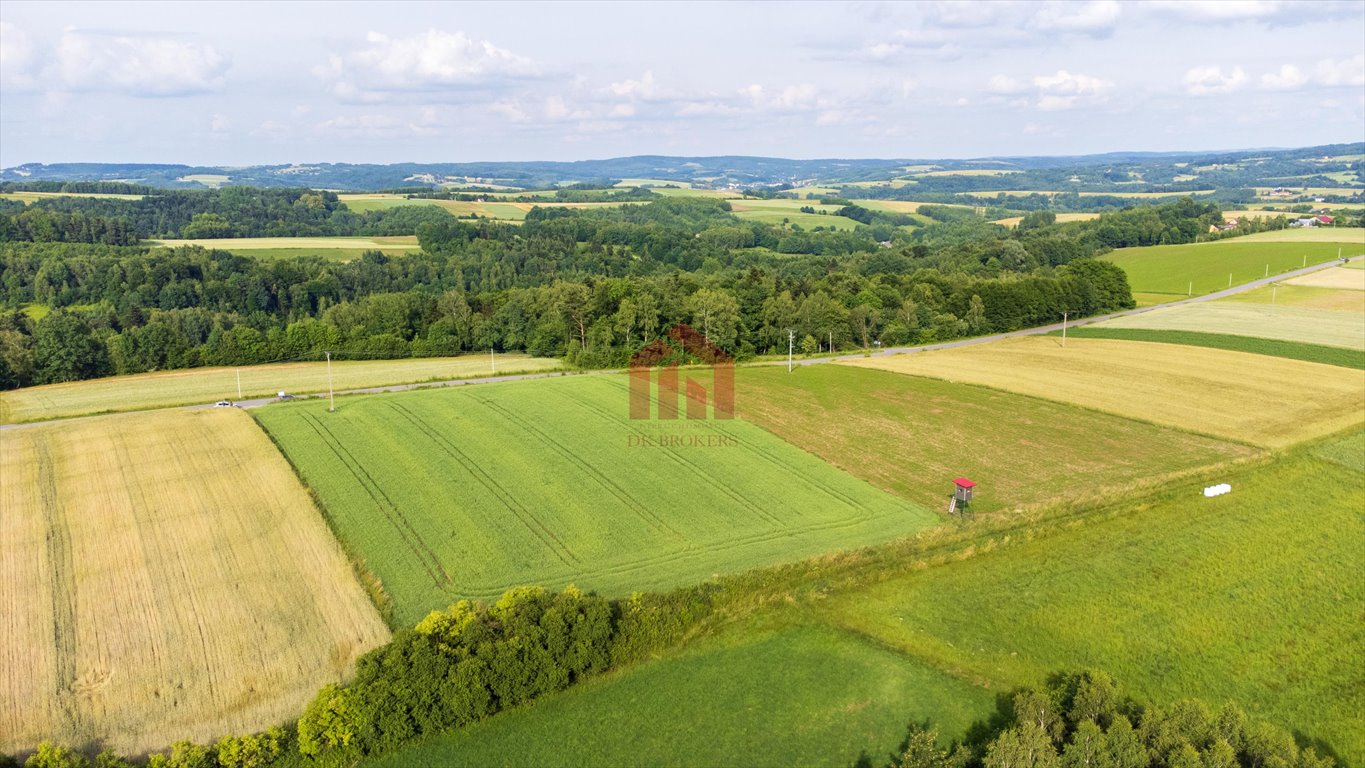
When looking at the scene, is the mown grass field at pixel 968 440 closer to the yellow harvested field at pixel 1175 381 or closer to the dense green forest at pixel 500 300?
the yellow harvested field at pixel 1175 381

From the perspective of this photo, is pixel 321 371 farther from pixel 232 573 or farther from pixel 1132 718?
pixel 1132 718

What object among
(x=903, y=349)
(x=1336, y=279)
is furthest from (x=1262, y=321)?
(x=903, y=349)

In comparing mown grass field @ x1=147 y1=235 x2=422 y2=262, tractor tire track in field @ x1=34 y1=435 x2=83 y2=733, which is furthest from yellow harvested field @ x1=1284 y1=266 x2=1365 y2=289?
mown grass field @ x1=147 y1=235 x2=422 y2=262

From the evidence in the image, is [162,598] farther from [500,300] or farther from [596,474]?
[500,300]

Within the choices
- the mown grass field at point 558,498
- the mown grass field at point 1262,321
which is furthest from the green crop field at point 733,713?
the mown grass field at point 1262,321

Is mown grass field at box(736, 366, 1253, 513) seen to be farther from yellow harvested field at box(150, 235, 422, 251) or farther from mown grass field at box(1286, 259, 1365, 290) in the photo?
yellow harvested field at box(150, 235, 422, 251)

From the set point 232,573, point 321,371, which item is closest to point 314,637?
point 232,573
